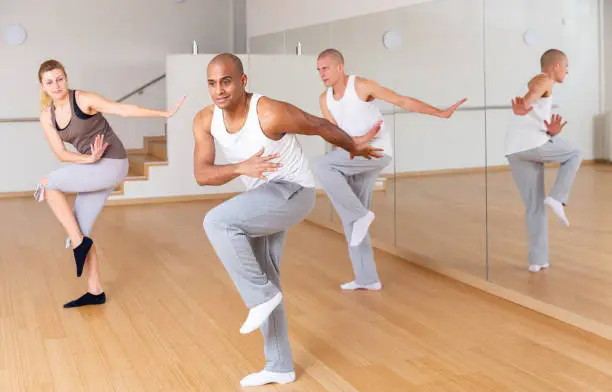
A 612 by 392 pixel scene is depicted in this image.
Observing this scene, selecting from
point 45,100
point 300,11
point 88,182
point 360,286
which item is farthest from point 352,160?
point 300,11

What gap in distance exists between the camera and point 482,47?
499 centimetres

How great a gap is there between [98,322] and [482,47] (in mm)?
2576

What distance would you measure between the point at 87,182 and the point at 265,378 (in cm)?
176

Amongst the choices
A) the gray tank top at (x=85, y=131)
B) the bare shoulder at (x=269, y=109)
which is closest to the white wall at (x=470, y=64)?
the bare shoulder at (x=269, y=109)

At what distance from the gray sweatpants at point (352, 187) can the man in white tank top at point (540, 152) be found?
80 cm

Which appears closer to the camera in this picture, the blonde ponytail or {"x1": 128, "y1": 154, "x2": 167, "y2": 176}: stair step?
the blonde ponytail

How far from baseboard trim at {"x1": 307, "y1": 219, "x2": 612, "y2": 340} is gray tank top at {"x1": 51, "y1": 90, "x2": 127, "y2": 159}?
2.05m

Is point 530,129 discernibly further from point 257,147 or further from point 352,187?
point 257,147

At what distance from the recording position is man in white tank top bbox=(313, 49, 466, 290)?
4.82 meters

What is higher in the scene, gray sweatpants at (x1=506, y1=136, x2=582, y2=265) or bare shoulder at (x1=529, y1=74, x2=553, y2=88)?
bare shoulder at (x1=529, y1=74, x2=553, y2=88)

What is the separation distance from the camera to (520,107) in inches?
182

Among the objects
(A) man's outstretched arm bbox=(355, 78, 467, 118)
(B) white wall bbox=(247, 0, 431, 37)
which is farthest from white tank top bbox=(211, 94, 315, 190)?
(B) white wall bbox=(247, 0, 431, 37)

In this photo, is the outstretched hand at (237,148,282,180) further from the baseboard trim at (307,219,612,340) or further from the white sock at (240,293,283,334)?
the baseboard trim at (307,219,612,340)

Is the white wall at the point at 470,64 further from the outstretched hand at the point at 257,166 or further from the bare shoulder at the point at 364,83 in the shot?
the outstretched hand at the point at 257,166
